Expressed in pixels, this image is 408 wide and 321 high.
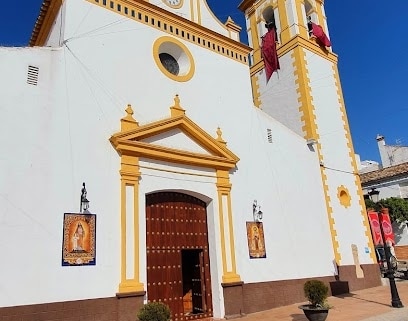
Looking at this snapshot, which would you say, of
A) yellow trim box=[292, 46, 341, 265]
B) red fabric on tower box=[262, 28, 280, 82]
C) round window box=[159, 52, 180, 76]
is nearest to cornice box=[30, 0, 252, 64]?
round window box=[159, 52, 180, 76]

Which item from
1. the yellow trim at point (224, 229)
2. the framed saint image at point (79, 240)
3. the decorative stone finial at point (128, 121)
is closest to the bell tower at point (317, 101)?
the yellow trim at point (224, 229)

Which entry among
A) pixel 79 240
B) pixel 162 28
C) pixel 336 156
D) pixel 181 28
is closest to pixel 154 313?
pixel 79 240

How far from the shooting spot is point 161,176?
9219mm

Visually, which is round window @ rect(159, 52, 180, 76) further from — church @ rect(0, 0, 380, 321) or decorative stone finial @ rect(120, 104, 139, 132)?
decorative stone finial @ rect(120, 104, 139, 132)

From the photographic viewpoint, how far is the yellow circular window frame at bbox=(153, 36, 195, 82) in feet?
33.5

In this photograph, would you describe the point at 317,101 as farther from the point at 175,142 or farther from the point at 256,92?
the point at 175,142

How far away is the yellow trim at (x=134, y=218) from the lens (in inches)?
311

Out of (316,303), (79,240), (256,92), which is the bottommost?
(316,303)

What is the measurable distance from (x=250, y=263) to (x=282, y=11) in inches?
424

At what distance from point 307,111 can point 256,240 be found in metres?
5.53

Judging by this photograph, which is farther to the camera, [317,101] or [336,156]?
[317,101]

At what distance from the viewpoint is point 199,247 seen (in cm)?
976

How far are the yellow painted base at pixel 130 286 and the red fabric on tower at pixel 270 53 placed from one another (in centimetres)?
1073

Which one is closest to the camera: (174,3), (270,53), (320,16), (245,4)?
(174,3)
